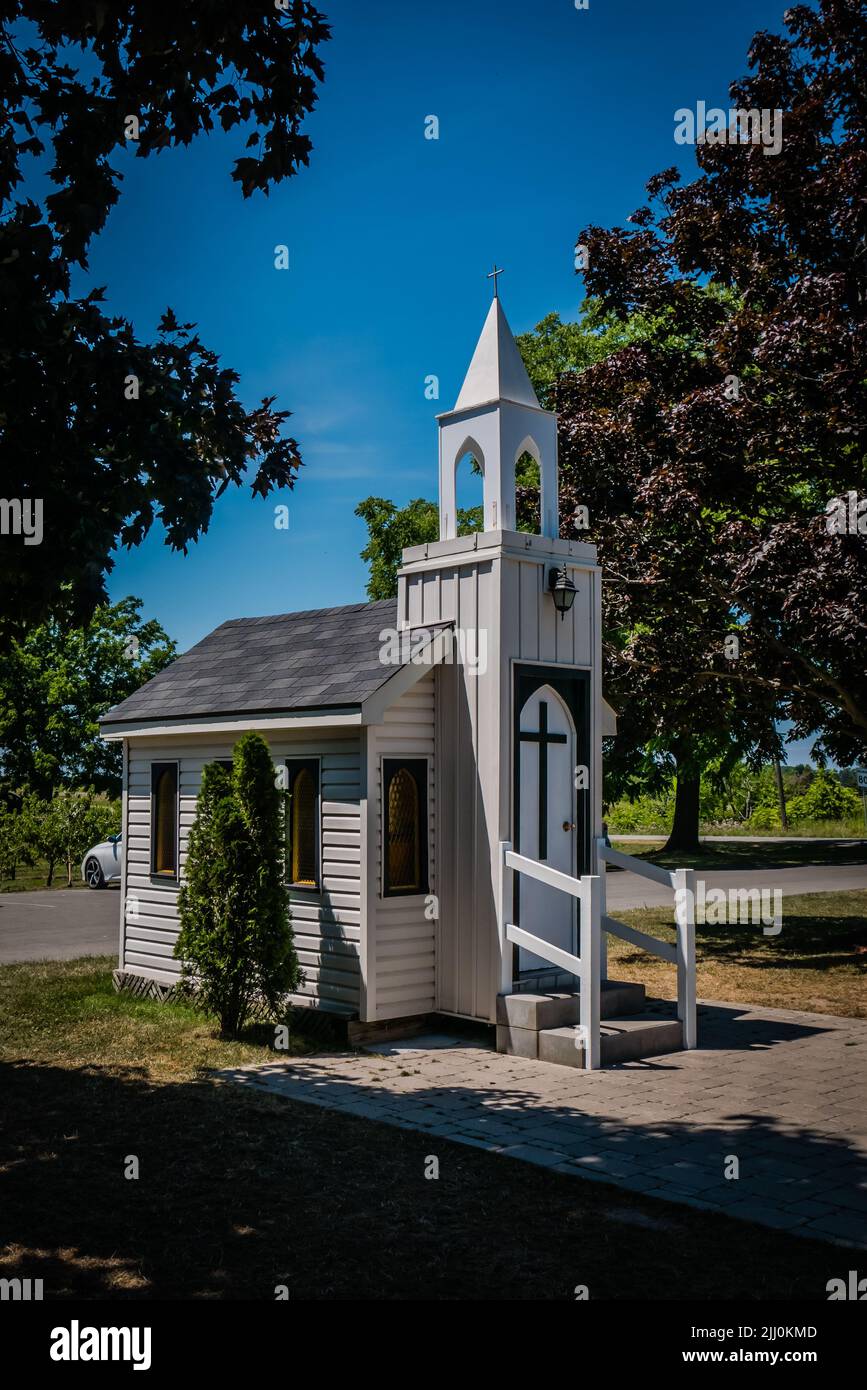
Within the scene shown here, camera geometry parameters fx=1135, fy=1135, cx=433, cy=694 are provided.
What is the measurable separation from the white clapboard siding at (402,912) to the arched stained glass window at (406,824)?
0.21 ft

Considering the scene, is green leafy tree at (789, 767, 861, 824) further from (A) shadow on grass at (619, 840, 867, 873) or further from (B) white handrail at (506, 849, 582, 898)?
(B) white handrail at (506, 849, 582, 898)

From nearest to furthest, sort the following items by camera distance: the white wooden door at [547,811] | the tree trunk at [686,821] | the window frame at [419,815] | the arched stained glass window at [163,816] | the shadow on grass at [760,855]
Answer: the window frame at [419,815], the white wooden door at [547,811], the arched stained glass window at [163,816], the shadow on grass at [760,855], the tree trunk at [686,821]

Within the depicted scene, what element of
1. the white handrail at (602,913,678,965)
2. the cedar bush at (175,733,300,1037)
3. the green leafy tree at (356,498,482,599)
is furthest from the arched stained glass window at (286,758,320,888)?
the green leafy tree at (356,498,482,599)

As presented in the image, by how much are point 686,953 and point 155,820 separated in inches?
250

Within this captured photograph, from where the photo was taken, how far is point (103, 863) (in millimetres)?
26422

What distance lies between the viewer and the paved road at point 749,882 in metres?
23.8

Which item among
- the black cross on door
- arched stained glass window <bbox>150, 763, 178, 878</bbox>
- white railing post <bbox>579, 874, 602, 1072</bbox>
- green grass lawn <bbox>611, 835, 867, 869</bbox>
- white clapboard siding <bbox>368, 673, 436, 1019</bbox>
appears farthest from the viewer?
green grass lawn <bbox>611, 835, 867, 869</bbox>

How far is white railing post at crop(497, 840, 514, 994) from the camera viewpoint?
1011 cm

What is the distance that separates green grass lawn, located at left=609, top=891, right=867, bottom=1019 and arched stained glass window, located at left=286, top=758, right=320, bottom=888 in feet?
14.6

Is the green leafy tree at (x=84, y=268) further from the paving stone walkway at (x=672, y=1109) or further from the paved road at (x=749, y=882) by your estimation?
the paved road at (x=749, y=882)

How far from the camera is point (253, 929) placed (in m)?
Answer: 10.2

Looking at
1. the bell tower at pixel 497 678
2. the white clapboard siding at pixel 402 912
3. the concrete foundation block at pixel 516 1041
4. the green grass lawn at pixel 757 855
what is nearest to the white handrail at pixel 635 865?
the bell tower at pixel 497 678
